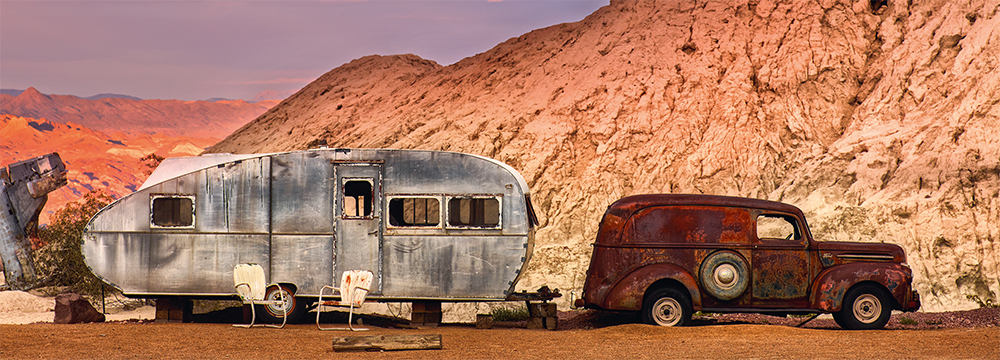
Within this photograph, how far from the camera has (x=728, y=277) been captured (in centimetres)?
1209

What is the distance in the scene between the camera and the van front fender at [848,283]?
12.1m

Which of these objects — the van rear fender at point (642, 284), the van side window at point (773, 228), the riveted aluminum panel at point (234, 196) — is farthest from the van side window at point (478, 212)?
the van side window at point (773, 228)

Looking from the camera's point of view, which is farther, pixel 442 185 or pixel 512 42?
pixel 512 42

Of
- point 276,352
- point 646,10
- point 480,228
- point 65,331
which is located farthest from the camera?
point 646,10

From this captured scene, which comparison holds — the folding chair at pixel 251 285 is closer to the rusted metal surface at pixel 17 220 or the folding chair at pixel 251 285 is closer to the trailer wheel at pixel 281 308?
the trailer wheel at pixel 281 308

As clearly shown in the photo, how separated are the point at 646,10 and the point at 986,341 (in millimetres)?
21290

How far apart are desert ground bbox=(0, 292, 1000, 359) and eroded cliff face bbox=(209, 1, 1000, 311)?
24.3ft

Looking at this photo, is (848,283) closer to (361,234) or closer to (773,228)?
(361,234)

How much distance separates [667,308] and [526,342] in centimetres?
253

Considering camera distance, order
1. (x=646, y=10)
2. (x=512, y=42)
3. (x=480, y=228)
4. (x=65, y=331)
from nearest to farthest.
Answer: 1. (x=65, y=331)
2. (x=480, y=228)
3. (x=646, y=10)
4. (x=512, y=42)

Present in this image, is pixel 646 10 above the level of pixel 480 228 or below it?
above

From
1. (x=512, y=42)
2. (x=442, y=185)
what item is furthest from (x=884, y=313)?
(x=512, y=42)

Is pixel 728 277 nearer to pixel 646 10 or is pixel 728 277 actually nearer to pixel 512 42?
pixel 646 10

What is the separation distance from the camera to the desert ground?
984 cm
